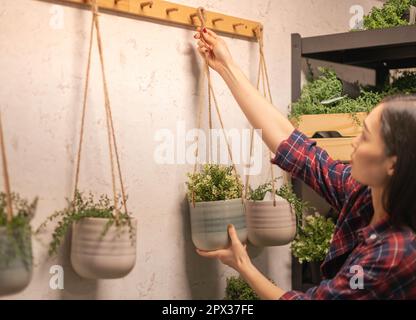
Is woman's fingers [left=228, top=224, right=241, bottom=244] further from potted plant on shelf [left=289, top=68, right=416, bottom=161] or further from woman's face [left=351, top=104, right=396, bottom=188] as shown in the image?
potted plant on shelf [left=289, top=68, right=416, bottom=161]

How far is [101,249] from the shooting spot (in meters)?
1.49

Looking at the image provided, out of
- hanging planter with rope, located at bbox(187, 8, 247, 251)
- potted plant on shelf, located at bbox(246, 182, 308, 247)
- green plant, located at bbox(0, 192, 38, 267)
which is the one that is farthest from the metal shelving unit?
green plant, located at bbox(0, 192, 38, 267)

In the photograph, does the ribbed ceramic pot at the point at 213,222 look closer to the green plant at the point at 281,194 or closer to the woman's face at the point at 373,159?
the green plant at the point at 281,194

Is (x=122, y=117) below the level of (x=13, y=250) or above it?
above

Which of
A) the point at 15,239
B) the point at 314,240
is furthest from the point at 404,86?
the point at 15,239

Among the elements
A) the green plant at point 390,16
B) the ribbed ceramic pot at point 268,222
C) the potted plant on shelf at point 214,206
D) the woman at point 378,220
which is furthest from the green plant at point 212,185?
the green plant at point 390,16

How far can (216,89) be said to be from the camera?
2.04 metres

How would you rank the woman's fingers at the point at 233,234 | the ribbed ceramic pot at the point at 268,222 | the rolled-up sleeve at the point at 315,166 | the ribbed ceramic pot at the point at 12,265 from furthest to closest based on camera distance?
the ribbed ceramic pot at the point at 268,222 → the woman's fingers at the point at 233,234 → the rolled-up sleeve at the point at 315,166 → the ribbed ceramic pot at the point at 12,265

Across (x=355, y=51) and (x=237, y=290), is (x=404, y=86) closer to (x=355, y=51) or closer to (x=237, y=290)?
(x=355, y=51)

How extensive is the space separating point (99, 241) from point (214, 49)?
2.21ft

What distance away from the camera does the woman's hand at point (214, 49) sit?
1.84 m

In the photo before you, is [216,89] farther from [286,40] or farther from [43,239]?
[43,239]

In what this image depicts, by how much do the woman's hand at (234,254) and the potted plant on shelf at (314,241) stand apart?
21.1 inches

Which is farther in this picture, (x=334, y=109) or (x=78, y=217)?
(x=334, y=109)
